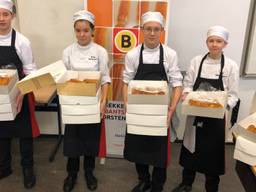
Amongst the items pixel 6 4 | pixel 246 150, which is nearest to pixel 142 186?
pixel 246 150

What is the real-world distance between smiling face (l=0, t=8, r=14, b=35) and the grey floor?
127cm

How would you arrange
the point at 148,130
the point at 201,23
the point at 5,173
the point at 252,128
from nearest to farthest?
the point at 252,128 → the point at 148,130 → the point at 5,173 → the point at 201,23

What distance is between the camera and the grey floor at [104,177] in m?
2.49

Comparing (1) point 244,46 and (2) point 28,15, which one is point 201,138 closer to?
(1) point 244,46

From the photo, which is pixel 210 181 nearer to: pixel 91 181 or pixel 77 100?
pixel 91 181

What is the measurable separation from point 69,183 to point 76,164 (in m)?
0.18

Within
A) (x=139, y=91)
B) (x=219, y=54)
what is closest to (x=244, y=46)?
(x=219, y=54)

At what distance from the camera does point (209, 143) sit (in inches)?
82.7

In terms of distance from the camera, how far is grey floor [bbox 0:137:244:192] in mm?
2494

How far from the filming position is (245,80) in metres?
2.96

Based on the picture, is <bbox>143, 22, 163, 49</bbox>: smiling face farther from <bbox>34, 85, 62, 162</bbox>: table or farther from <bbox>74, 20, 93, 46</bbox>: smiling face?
<bbox>34, 85, 62, 162</bbox>: table

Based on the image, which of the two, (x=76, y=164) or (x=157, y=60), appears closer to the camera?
(x=157, y=60)

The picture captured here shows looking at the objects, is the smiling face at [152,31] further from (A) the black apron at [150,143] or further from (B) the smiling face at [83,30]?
(B) the smiling face at [83,30]

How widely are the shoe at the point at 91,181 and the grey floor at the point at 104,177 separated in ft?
0.14
